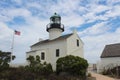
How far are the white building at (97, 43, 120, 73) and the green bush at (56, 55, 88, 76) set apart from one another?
11595mm

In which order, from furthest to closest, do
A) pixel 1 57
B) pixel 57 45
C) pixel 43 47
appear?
pixel 43 47 → pixel 57 45 → pixel 1 57

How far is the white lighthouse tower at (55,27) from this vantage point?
35.5m

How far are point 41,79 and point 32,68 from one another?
172 inches

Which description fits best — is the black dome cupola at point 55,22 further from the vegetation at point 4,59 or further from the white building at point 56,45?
the vegetation at point 4,59

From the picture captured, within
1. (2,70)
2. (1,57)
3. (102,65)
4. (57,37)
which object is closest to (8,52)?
(1,57)

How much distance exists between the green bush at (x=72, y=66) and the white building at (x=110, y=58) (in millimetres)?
11595

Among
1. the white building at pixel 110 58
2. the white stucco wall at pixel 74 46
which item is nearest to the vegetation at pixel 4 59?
the white stucco wall at pixel 74 46

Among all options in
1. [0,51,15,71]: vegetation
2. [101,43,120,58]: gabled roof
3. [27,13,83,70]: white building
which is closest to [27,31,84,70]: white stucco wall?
[27,13,83,70]: white building

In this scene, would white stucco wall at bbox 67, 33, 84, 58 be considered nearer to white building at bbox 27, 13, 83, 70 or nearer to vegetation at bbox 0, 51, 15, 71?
white building at bbox 27, 13, 83, 70

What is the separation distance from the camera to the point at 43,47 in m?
35.3

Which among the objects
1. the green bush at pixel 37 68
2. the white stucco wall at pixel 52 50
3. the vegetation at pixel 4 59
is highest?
the white stucco wall at pixel 52 50

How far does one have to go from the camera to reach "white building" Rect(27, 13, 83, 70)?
105 feet

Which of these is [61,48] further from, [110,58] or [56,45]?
[110,58]

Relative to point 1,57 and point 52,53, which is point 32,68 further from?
point 52,53
